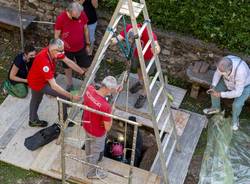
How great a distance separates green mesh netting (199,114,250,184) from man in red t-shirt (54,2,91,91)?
7.53ft

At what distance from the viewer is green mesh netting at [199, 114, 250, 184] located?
22.3ft

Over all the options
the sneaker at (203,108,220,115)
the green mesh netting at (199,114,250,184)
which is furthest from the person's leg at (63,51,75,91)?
the green mesh netting at (199,114,250,184)

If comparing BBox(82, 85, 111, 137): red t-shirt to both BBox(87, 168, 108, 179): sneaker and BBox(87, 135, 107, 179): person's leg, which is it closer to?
BBox(87, 135, 107, 179): person's leg

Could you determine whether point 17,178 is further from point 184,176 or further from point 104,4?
point 104,4

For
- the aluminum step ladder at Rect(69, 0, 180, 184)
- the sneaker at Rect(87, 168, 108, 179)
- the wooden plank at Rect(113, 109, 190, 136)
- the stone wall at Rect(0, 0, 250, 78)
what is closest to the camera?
the aluminum step ladder at Rect(69, 0, 180, 184)

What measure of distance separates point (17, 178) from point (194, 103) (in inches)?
123

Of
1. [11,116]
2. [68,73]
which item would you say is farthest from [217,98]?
[11,116]

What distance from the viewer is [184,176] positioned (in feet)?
22.2

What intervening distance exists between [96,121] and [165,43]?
106 inches

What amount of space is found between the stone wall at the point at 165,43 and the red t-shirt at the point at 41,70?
2.16 meters

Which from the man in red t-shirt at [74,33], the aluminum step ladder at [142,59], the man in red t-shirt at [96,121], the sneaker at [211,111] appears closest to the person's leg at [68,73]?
the man in red t-shirt at [74,33]

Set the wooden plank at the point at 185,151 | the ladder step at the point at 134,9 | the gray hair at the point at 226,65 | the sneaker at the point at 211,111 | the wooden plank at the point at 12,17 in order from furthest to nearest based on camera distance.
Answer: the wooden plank at the point at 12,17
the sneaker at the point at 211,111
the gray hair at the point at 226,65
the wooden plank at the point at 185,151
the ladder step at the point at 134,9

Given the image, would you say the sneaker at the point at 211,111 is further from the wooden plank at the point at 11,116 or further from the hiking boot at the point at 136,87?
the wooden plank at the point at 11,116

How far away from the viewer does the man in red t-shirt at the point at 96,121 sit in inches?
224
